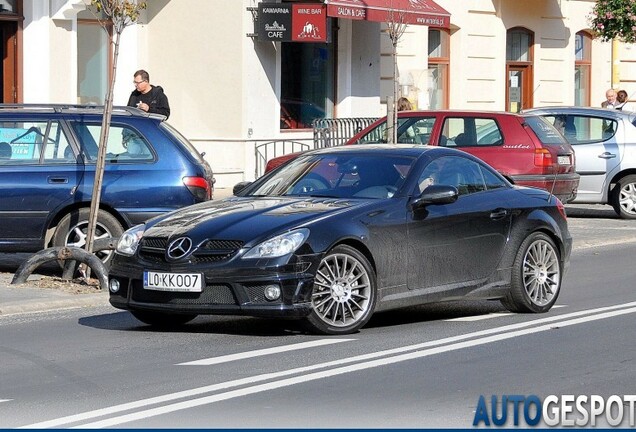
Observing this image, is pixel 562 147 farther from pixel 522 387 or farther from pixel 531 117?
pixel 522 387

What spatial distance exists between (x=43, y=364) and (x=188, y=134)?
1590 cm

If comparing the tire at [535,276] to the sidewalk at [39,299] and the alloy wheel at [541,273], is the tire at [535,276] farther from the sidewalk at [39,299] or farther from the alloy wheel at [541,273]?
the sidewalk at [39,299]

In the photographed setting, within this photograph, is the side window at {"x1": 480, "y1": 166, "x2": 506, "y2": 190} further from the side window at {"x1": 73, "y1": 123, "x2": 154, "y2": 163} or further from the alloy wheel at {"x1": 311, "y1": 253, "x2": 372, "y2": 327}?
the side window at {"x1": 73, "y1": 123, "x2": 154, "y2": 163}

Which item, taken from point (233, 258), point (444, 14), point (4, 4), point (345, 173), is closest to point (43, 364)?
point (233, 258)

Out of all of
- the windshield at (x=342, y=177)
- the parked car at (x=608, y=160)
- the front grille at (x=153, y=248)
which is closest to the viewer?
the front grille at (x=153, y=248)

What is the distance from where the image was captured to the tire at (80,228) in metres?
14.3

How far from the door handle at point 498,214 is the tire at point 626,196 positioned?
1088 cm

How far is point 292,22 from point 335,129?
103 inches

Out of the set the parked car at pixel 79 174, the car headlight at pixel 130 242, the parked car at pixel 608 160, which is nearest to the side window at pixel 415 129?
the parked car at pixel 608 160

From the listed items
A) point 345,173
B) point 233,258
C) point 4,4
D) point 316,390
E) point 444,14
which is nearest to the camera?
point 316,390

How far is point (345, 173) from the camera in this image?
37.7 ft

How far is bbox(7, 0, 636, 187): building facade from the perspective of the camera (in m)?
23.0

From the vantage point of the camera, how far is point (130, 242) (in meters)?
10.9

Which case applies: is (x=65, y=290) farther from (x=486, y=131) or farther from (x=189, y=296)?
(x=486, y=131)
